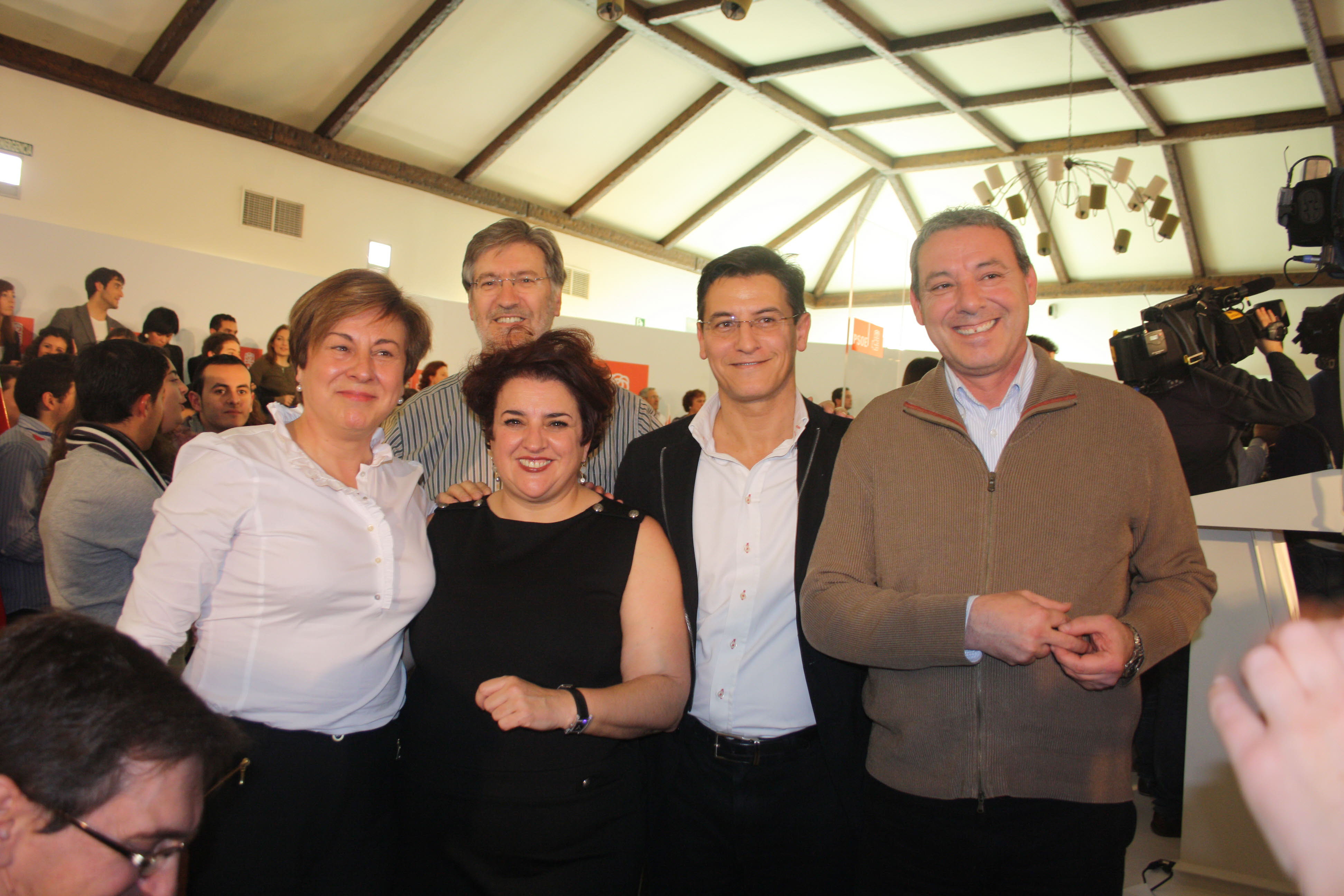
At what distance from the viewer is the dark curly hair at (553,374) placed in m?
1.95

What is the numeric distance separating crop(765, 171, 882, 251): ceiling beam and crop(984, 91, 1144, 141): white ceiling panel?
297cm

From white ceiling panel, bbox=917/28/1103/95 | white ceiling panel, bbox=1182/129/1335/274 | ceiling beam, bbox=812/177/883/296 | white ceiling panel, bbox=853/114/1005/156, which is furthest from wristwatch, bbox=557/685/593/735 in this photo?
ceiling beam, bbox=812/177/883/296

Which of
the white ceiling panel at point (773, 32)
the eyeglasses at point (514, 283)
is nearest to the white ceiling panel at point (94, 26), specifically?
the white ceiling panel at point (773, 32)

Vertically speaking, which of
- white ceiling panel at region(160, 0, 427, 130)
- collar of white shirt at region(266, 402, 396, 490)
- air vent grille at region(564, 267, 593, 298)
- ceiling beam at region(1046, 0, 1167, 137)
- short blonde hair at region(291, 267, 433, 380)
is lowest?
collar of white shirt at region(266, 402, 396, 490)

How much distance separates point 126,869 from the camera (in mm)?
921

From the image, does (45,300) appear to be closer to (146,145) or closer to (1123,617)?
(146,145)

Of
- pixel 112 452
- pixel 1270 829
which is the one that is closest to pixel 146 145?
pixel 112 452

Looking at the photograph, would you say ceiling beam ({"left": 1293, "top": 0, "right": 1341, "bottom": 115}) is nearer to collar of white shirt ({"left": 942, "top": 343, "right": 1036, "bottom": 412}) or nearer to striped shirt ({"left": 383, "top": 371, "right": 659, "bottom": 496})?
collar of white shirt ({"left": 942, "top": 343, "right": 1036, "bottom": 412})

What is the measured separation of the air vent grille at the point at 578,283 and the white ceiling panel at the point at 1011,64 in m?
5.60

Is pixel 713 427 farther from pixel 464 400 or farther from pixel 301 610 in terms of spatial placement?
pixel 301 610

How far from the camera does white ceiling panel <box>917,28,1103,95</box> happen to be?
9727 mm

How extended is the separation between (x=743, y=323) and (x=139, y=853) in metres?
1.63

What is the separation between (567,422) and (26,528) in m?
2.56

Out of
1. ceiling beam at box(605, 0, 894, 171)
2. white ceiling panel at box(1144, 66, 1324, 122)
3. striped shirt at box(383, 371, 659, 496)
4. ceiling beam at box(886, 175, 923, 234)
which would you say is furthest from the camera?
ceiling beam at box(886, 175, 923, 234)
